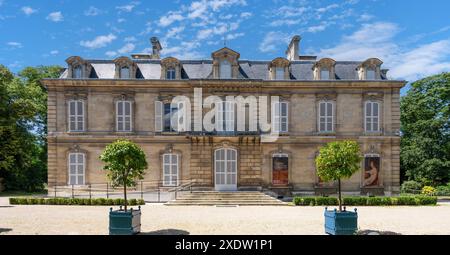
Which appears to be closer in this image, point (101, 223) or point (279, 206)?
point (101, 223)

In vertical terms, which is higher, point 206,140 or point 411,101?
point 411,101

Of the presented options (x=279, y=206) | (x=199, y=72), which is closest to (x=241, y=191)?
(x=279, y=206)

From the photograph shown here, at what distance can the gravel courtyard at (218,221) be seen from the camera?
11.3 metres

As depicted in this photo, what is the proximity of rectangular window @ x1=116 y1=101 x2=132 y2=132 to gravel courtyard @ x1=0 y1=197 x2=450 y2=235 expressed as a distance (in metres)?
6.56

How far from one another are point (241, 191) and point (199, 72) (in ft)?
26.8

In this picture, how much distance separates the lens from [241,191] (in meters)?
21.2

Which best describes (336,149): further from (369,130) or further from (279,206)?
(369,130)

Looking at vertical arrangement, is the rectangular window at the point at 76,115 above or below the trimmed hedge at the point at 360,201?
above

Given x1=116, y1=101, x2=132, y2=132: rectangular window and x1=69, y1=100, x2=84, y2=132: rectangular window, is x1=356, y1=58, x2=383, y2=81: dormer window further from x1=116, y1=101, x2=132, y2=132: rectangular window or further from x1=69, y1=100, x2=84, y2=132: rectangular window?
x1=69, y1=100, x2=84, y2=132: rectangular window

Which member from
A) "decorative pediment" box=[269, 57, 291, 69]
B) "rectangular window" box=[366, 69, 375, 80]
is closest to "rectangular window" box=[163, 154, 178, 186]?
"decorative pediment" box=[269, 57, 291, 69]

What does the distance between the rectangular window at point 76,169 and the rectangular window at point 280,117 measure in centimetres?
1228

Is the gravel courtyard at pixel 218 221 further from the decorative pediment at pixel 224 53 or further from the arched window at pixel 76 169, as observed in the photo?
the decorative pediment at pixel 224 53

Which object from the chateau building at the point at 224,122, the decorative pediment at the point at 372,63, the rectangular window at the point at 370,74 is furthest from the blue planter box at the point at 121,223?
the decorative pediment at the point at 372,63

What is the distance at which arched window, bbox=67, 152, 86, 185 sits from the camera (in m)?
21.6
